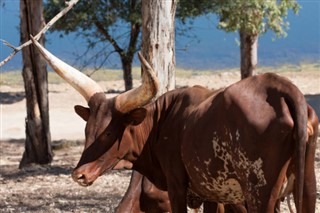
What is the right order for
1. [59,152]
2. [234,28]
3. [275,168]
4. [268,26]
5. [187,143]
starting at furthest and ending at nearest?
[268,26], [234,28], [59,152], [187,143], [275,168]

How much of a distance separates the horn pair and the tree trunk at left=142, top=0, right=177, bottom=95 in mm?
2513

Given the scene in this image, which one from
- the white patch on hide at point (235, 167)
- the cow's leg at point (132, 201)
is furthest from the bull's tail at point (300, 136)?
the cow's leg at point (132, 201)

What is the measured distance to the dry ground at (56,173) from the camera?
10095mm

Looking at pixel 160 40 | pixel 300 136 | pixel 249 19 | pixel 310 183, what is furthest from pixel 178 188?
pixel 249 19

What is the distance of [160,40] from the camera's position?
9.56m

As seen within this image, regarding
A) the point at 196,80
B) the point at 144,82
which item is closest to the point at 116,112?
the point at 144,82

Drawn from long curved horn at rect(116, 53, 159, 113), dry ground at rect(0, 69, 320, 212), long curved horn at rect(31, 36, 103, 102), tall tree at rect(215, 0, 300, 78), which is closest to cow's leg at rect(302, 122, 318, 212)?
long curved horn at rect(116, 53, 159, 113)

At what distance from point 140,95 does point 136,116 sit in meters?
0.20

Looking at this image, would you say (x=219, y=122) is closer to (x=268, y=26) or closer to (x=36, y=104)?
(x=36, y=104)

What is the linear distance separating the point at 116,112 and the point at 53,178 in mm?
6086

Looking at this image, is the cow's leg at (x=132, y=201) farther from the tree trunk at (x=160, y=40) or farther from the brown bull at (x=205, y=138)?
the tree trunk at (x=160, y=40)

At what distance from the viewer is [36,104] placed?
1459cm

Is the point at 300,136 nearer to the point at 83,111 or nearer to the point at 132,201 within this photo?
the point at 83,111

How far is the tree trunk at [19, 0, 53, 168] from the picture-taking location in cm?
1423
